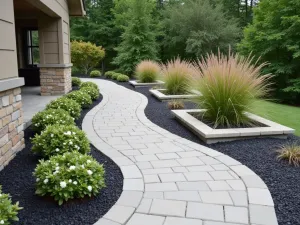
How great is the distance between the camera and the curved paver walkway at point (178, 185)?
6.63ft

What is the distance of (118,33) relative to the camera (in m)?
22.0

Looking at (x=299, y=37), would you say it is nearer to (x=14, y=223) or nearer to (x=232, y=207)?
(x=232, y=207)

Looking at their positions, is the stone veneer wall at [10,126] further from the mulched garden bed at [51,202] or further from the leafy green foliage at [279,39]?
the leafy green foliage at [279,39]

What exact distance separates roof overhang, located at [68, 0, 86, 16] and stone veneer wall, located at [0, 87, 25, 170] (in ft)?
20.4

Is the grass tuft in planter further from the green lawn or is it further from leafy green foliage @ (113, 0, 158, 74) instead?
leafy green foliage @ (113, 0, 158, 74)

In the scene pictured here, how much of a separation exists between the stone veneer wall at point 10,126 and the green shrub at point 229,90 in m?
2.65

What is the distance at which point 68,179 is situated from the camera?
2146 mm

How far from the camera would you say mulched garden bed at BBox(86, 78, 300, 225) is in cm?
217

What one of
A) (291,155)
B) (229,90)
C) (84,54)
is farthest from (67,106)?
(84,54)

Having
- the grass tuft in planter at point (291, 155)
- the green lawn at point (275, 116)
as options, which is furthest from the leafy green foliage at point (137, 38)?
the grass tuft in planter at point (291, 155)

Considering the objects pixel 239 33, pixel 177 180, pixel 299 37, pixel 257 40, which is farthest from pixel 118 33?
pixel 177 180

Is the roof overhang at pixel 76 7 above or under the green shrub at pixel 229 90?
above

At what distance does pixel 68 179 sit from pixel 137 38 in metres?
15.9

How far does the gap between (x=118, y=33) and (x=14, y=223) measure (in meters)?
21.3
